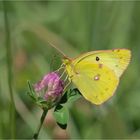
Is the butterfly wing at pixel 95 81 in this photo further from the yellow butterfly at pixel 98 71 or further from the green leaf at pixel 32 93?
the green leaf at pixel 32 93

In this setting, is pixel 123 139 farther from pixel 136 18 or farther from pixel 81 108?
pixel 136 18

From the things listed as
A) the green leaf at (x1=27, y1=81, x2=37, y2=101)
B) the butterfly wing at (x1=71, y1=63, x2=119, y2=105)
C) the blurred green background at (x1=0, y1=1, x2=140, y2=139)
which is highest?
the green leaf at (x1=27, y1=81, x2=37, y2=101)

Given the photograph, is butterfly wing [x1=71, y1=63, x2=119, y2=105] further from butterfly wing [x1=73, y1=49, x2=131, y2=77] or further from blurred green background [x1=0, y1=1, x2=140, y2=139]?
blurred green background [x1=0, y1=1, x2=140, y2=139]

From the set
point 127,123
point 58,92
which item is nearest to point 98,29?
point 127,123

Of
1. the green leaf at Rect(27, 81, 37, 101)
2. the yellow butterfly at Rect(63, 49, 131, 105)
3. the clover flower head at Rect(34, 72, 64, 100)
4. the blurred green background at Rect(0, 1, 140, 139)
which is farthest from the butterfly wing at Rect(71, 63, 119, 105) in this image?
the blurred green background at Rect(0, 1, 140, 139)

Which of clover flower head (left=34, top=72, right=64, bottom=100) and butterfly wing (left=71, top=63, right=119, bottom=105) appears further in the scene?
butterfly wing (left=71, top=63, right=119, bottom=105)

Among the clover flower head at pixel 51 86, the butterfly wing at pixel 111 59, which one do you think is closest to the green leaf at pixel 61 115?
the clover flower head at pixel 51 86

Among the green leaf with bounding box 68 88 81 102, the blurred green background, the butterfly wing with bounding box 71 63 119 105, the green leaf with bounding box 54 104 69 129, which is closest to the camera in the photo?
the green leaf with bounding box 54 104 69 129
